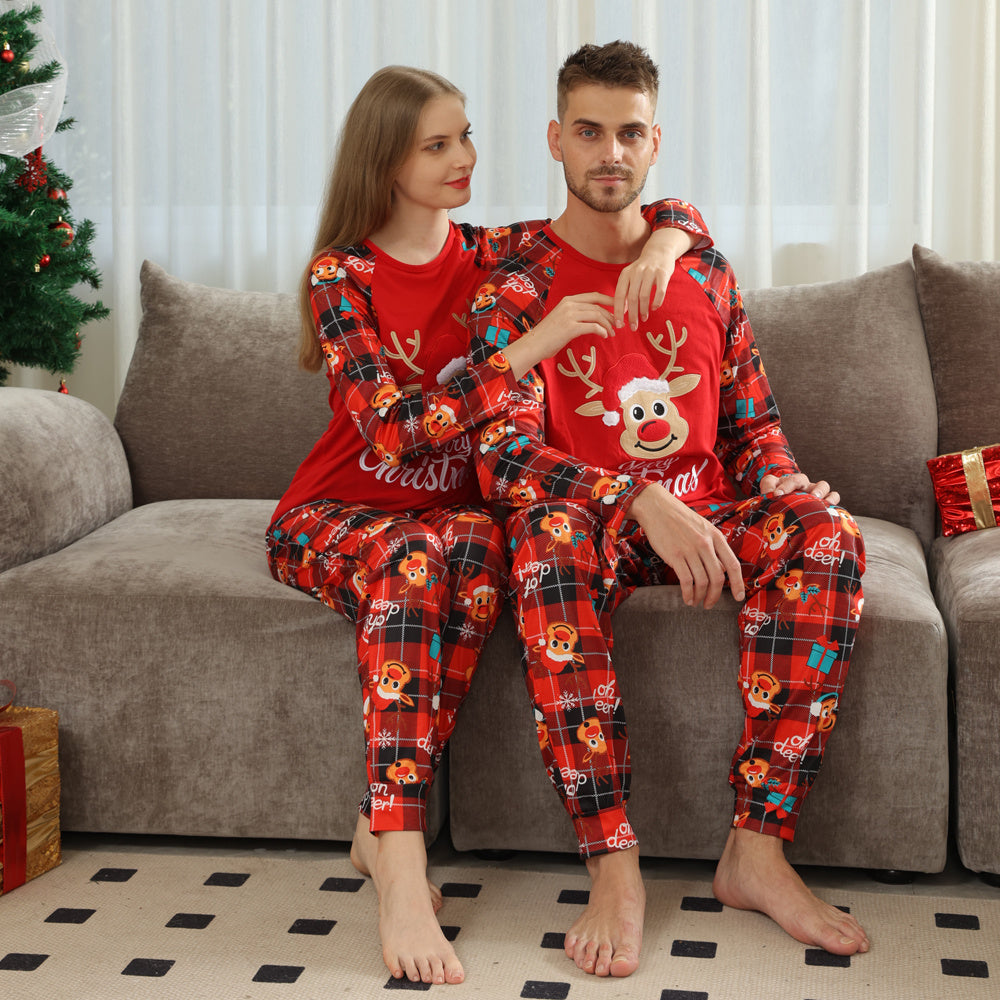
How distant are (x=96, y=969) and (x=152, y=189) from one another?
2082 millimetres

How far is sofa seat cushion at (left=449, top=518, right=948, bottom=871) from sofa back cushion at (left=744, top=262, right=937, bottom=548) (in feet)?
1.48

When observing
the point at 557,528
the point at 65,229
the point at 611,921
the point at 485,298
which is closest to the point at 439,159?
the point at 485,298

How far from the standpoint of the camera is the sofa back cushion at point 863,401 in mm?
2141

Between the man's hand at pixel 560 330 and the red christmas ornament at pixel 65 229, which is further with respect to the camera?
the red christmas ornament at pixel 65 229

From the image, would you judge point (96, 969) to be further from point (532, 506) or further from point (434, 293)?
point (434, 293)

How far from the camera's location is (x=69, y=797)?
5.75 ft

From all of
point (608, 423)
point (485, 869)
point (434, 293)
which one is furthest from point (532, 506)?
point (485, 869)

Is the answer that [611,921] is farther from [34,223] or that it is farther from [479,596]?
[34,223]

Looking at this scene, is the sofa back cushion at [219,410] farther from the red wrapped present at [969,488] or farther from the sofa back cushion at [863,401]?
Result: the red wrapped present at [969,488]

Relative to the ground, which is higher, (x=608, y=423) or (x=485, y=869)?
(x=608, y=423)

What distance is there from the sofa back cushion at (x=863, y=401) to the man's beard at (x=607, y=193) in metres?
0.57

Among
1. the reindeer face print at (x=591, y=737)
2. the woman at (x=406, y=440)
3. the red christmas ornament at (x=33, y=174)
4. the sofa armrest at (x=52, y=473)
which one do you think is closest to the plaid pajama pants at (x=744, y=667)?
Answer: the reindeer face print at (x=591, y=737)

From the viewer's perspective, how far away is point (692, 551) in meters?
1.50

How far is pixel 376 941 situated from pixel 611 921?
29 centimetres
